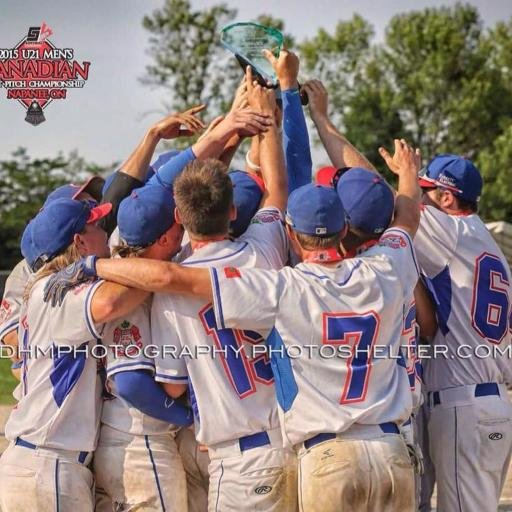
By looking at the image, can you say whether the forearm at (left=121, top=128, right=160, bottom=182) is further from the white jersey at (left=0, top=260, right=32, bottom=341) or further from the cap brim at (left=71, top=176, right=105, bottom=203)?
the white jersey at (left=0, top=260, right=32, bottom=341)

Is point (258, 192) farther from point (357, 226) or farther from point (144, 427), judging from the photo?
point (144, 427)

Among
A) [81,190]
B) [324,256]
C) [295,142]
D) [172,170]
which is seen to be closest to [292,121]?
[295,142]

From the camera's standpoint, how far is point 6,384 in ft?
50.6

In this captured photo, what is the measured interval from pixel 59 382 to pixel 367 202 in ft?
5.55

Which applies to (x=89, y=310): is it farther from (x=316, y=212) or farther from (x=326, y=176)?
(x=326, y=176)

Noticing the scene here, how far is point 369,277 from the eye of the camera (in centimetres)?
395

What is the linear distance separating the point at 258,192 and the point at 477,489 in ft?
6.67

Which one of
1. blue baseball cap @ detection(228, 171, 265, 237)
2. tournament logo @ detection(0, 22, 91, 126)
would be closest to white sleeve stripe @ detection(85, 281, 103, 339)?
blue baseball cap @ detection(228, 171, 265, 237)

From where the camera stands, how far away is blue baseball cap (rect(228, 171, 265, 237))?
174 inches

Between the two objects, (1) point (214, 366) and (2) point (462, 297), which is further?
(2) point (462, 297)

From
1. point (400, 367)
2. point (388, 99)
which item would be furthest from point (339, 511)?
point (388, 99)

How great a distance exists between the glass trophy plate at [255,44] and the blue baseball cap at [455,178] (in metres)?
1.05

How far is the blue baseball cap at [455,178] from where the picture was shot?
199 inches

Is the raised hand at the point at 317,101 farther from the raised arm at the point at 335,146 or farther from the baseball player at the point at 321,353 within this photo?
the baseball player at the point at 321,353
